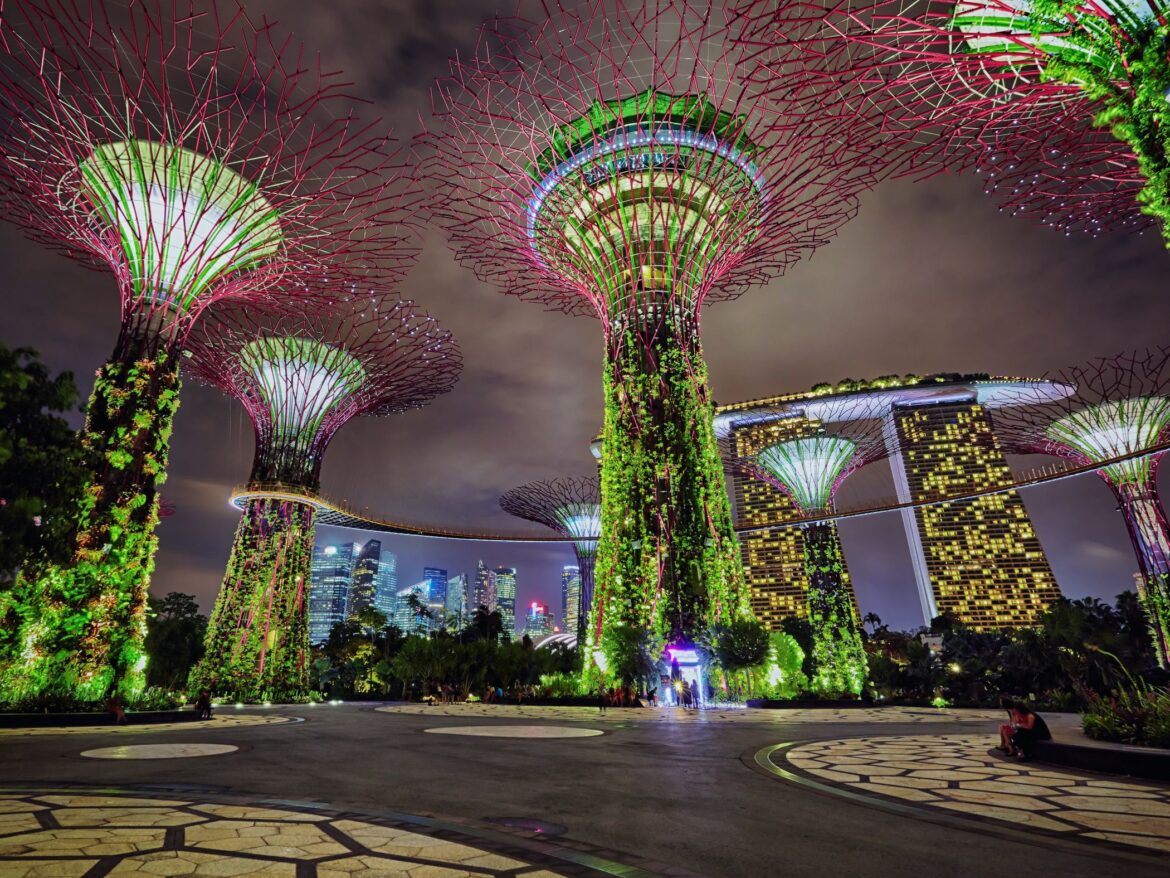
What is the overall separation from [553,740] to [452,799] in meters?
4.53

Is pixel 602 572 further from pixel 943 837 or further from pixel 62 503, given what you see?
pixel 943 837

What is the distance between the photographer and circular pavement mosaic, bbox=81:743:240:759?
7.11 meters

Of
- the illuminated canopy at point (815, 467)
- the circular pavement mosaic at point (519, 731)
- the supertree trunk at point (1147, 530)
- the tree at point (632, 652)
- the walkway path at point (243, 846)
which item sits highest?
the illuminated canopy at point (815, 467)

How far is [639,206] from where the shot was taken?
20797mm

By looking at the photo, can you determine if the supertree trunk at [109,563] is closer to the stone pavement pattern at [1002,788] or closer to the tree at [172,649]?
the stone pavement pattern at [1002,788]

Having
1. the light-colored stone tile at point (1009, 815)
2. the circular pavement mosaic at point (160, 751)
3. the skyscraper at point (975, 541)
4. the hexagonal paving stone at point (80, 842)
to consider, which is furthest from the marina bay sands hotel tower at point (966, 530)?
the hexagonal paving stone at point (80, 842)

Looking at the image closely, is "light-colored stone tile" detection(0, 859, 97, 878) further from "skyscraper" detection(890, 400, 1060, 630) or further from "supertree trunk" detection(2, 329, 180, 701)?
"skyscraper" detection(890, 400, 1060, 630)

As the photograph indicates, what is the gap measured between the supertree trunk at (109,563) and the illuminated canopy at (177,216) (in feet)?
5.60

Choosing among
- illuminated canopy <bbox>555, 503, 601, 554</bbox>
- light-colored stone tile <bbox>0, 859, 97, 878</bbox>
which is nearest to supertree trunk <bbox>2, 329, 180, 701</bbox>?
light-colored stone tile <bbox>0, 859, 97, 878</bbox>

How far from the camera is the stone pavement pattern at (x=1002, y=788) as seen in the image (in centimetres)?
380

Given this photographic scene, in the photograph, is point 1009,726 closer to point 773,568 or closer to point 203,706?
point 203,706

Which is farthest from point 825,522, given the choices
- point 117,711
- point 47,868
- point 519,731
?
point 47,868

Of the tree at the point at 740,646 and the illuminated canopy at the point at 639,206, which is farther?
the illuminated canopy at the point at 639,206

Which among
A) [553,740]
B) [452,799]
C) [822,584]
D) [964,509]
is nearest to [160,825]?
[452,799]
